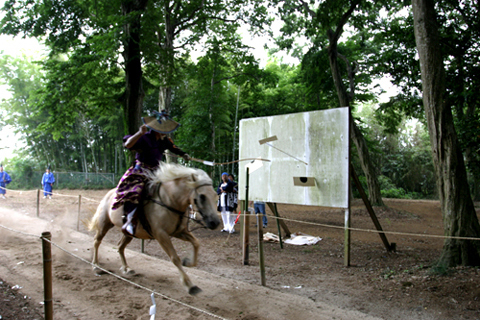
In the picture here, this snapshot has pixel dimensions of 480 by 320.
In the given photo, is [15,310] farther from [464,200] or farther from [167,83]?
[167,83]

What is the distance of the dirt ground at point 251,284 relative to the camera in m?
4.54

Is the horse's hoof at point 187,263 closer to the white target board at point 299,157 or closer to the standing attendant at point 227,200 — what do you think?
the white target board at point 299,157

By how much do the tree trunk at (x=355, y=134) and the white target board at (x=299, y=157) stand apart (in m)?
5.95

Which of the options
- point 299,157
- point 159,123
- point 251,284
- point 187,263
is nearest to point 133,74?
point 299,157

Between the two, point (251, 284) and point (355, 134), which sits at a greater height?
point (355, 134)

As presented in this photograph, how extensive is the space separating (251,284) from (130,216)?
2390 mm

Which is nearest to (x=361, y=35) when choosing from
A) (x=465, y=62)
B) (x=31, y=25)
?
(x=465, y=62)

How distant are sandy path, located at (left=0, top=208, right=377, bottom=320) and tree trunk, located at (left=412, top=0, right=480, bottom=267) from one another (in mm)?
2791

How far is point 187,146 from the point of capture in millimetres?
19562

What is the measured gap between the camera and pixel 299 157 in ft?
26.8

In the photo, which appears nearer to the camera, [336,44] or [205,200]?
[205,200]

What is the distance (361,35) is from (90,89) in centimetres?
1397

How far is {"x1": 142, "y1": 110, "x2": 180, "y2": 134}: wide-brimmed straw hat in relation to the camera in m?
5.37

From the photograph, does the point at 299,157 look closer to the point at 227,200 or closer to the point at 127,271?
the point at 227,200
